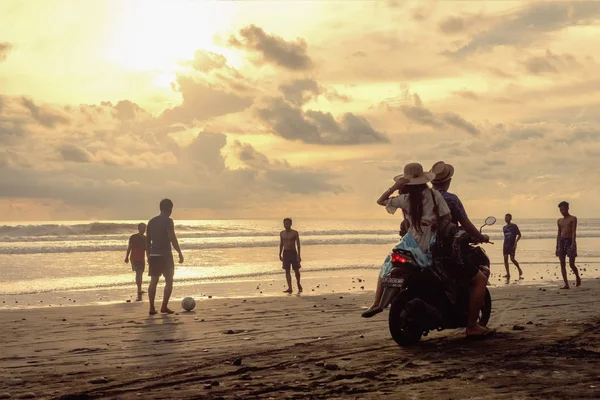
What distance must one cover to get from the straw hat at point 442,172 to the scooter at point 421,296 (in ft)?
2.26

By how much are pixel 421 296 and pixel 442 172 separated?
1.52 meters

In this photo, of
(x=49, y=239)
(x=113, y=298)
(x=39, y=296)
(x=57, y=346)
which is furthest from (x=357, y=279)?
(x=49, y=239)

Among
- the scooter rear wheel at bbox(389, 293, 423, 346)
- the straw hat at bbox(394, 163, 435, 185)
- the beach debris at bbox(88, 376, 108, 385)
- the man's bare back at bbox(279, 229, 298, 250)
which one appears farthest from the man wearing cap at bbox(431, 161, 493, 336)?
the man's bare back at bbox(279, 229, 298, 250)

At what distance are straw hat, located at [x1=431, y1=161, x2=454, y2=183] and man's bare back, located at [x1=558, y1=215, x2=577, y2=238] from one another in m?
8.68

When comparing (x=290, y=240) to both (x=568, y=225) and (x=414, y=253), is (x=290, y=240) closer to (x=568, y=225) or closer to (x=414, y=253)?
(x=568, y=225)

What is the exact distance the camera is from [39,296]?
17422 mm

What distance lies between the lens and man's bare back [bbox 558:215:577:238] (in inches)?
619

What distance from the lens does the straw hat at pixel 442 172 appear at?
8.19m

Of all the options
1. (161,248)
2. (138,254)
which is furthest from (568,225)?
(138,254)

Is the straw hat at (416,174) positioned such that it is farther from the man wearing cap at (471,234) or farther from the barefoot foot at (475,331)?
the barefoot foot at (475,331)

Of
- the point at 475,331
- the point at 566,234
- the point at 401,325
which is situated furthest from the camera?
the point at 566,234

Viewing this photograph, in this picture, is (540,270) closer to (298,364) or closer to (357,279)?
(357,279)

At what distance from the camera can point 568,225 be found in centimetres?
1573

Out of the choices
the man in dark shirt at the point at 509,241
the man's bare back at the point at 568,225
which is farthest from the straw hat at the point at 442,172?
the man in dark shirt at the point at 509,241
